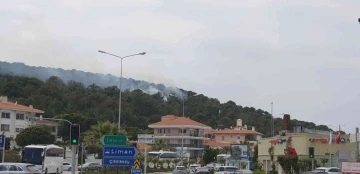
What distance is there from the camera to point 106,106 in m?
140

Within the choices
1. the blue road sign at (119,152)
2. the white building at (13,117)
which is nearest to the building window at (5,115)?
the white building at (13,117)

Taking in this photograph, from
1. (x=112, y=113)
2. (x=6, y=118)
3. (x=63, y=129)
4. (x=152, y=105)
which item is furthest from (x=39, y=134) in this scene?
(x=152, y=105)

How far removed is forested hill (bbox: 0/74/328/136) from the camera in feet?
439

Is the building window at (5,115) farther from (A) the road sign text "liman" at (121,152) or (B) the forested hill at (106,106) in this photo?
(A) the road sign text "liman" at (121,152)

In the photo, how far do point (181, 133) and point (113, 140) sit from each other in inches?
3794

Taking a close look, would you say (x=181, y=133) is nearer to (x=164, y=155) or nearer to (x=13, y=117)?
(x=164, y=155)

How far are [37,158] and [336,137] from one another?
1315 inches

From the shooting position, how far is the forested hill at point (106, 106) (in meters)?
134

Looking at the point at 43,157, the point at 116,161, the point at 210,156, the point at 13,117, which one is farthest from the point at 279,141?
the point at 13,117

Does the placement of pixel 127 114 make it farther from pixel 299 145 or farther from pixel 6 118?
pixel 299 145

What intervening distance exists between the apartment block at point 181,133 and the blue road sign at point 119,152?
313ft

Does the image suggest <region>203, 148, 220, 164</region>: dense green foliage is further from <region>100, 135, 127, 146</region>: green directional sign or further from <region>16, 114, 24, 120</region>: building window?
<region>100, 135, 127, 146</region>: green directional sign

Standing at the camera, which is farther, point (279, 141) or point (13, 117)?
point (13, 117)

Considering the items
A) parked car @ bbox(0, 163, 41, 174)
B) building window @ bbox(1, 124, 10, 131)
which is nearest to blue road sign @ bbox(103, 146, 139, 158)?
parked car @ bbox(0, 163, 41, 174)
